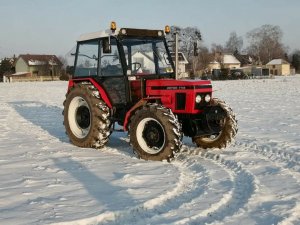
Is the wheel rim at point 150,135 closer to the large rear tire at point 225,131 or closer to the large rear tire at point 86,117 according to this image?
the large rear tire at point 86,117

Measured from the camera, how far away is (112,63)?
8336 mm

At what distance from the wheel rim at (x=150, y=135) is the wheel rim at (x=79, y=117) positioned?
1.91m

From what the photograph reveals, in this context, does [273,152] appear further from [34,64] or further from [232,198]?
[34,64]

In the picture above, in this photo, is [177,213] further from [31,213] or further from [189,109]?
[189,109]

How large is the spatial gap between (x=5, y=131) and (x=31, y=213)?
23.1 feet

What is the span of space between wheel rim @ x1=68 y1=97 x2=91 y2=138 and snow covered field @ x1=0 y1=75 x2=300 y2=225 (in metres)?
0.43

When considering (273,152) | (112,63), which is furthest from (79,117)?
(273,152)

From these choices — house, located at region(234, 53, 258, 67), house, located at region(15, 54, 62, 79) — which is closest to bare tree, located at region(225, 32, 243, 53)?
house, located at region(234, 53, 258, 67)

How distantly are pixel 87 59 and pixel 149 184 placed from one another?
405 centimetres

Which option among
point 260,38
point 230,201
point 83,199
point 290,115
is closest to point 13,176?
point 83,199

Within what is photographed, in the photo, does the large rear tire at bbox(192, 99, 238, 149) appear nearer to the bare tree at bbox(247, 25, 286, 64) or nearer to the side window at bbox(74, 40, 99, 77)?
the side window at bbox(74, 40, 99, 77)

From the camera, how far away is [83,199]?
5.05 m

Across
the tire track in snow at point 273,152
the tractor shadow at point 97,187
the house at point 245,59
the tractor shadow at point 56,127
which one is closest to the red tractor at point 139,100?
the tractor shadow at point 56,127

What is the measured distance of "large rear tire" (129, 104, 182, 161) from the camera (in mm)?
6906
